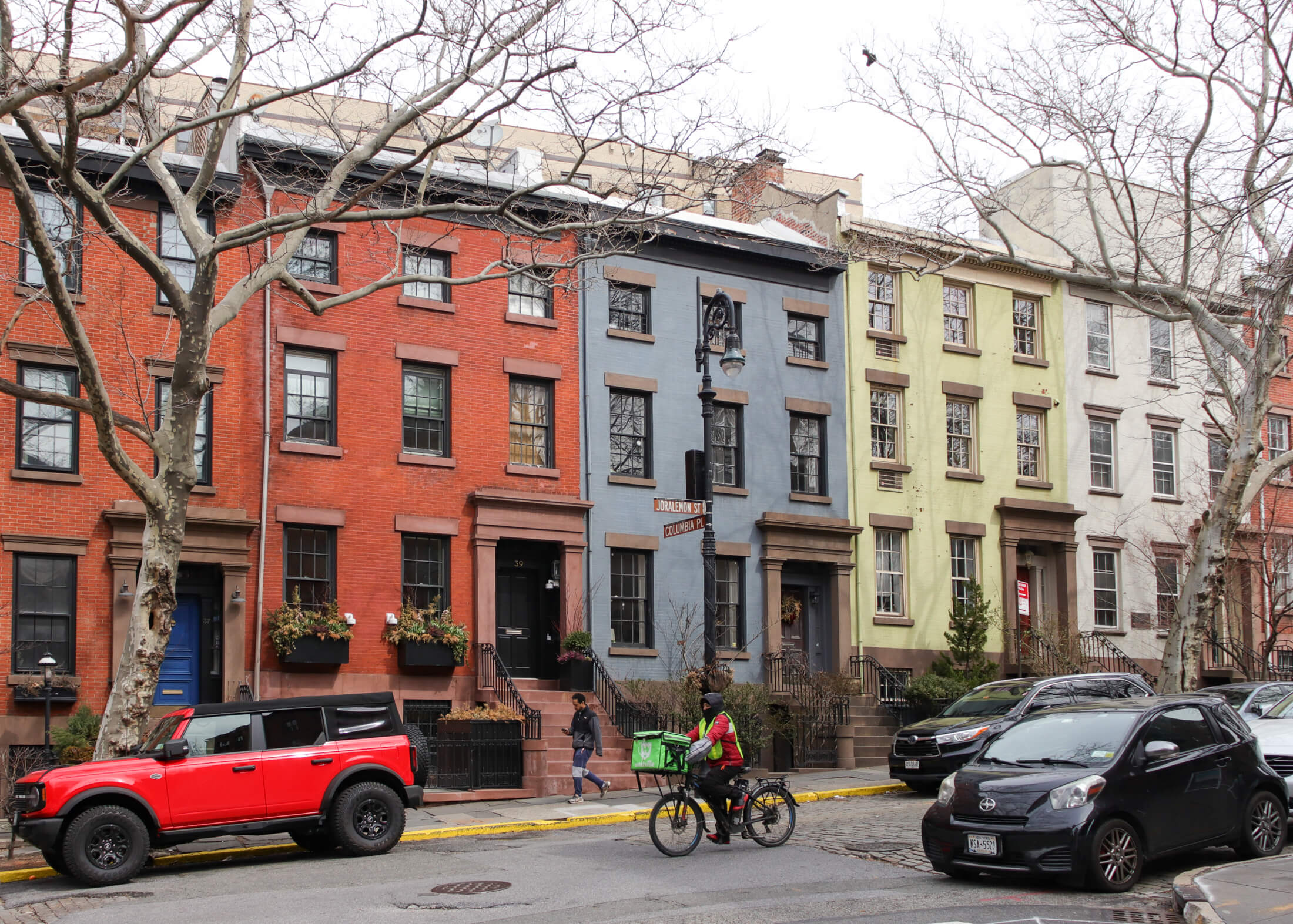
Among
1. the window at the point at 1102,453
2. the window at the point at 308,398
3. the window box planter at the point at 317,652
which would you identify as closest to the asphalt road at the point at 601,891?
the window box planter at the point at 317,652

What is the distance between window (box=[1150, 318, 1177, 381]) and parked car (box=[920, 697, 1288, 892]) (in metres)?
21.5

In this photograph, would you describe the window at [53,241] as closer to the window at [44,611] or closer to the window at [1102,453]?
the window at [44,611]

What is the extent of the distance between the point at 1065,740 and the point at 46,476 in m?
15.7

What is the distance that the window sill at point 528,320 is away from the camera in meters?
24.9

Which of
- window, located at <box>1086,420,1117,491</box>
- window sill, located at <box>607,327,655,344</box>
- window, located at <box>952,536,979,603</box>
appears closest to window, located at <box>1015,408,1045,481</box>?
window, located at <box>1086,420,1117,491</box>

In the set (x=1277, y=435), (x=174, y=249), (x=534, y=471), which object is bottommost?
(x=534, y=471)

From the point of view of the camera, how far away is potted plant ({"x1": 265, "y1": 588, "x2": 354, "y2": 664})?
21.6m

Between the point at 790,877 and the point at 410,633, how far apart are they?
11794 millimetres

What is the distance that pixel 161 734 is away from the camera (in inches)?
563

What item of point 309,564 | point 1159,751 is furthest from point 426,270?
point 1159,751

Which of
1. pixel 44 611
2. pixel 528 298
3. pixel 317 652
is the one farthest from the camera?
pixel 528 298

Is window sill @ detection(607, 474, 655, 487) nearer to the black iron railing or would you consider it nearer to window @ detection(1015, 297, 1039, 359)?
the black iron railing

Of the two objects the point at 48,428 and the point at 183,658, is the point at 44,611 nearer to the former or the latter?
the point at 183,658

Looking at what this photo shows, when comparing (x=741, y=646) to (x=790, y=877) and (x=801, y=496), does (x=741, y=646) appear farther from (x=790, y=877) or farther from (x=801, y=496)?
(x=790, y=877)
